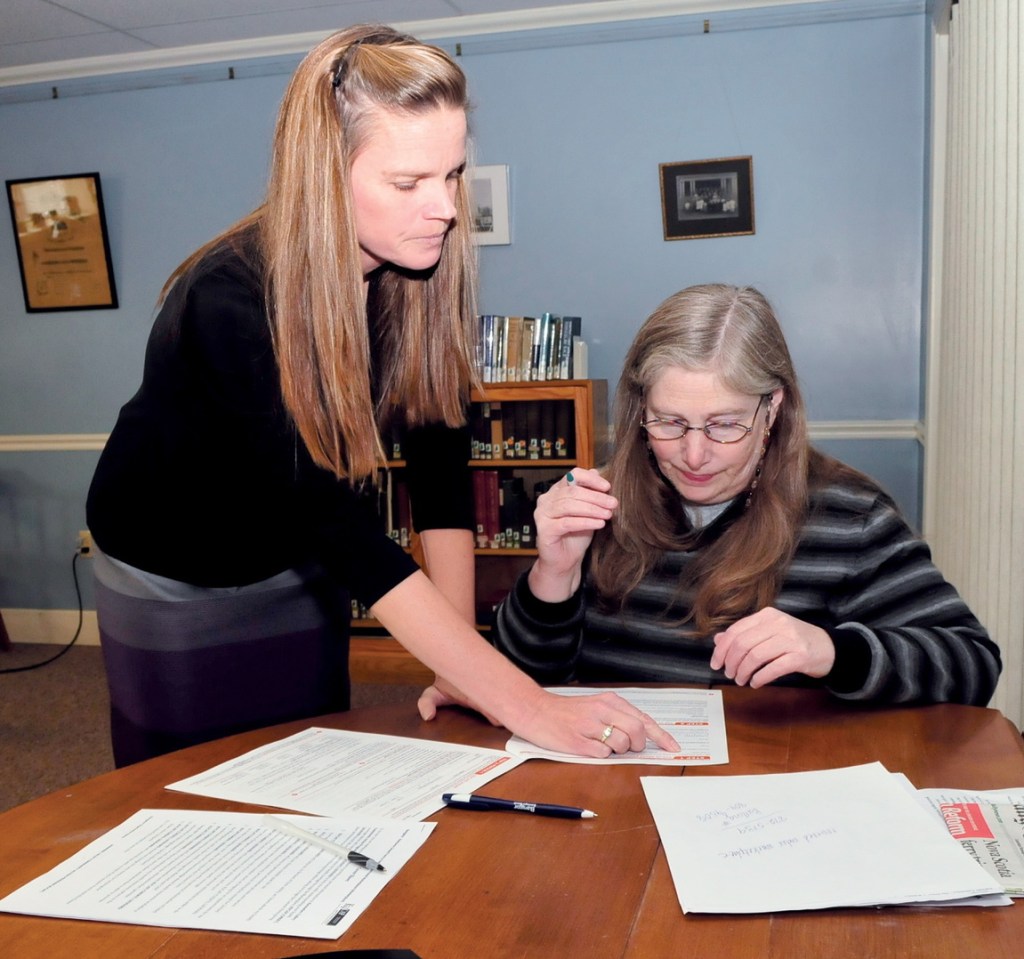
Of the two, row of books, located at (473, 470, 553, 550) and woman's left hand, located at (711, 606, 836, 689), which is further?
row of books, located at (473, 470, 553, 550)

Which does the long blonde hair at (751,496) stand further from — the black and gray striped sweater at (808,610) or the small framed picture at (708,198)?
the small framed picture at (708,198)

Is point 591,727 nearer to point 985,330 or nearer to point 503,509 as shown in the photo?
point 985,330

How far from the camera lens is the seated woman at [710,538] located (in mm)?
1468

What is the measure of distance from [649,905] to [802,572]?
0.79 meters

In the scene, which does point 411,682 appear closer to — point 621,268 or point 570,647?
point 621,268

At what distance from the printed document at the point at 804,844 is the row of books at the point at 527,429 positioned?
104 inches

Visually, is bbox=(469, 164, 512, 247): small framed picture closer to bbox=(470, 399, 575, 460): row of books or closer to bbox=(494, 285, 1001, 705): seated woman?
bbox=(470, 399, 575, 460): row of books

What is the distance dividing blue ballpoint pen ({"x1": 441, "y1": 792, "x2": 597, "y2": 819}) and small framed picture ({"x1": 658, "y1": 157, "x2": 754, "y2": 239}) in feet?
10.2

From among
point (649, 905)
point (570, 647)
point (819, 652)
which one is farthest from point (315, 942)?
point (570, 647)

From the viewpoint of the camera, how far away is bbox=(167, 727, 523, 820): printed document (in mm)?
1015

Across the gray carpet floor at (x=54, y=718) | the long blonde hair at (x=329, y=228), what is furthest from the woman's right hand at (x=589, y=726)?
the gray carpet floor at (x=54, y=718)

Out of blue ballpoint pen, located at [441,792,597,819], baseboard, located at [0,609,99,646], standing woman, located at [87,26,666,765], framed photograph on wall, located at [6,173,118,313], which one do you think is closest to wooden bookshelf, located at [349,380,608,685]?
baseboard, located at [0,609,99,646]

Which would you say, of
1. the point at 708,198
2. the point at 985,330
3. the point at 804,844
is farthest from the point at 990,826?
the point at 708,198

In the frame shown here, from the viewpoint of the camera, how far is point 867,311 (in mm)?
3695
